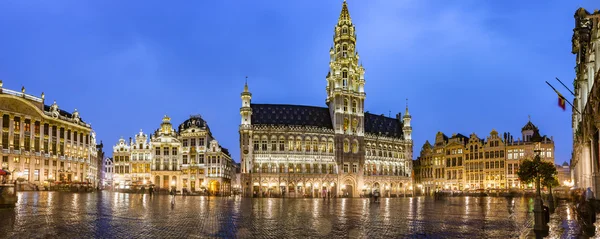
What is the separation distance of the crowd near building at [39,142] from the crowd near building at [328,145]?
120 feet

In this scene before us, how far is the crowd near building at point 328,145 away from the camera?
8856 centimetres

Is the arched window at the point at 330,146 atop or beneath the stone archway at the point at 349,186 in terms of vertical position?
atop

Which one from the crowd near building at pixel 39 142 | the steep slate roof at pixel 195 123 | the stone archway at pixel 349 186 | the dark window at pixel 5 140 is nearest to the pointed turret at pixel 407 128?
the stone archway at pixel 349 186

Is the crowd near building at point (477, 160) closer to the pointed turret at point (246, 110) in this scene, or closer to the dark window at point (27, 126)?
the pointed turret at point (246, 110)

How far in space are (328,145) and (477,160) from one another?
4031 cm

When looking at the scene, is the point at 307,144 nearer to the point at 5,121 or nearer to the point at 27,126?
the point at 27,126

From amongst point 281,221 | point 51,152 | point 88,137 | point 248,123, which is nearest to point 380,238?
point 281,221

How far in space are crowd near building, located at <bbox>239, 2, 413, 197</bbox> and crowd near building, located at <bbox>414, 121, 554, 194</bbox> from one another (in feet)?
59.3

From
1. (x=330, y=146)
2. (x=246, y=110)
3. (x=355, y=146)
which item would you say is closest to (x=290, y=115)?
(x=330, y=146)

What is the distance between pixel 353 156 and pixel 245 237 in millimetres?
77379

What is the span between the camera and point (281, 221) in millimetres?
26047

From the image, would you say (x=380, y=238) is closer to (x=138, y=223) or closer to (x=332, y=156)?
(x=138, y=223)

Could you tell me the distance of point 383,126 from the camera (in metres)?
109

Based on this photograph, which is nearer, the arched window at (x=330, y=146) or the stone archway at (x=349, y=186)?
the arched window at (x=330, y=146)
